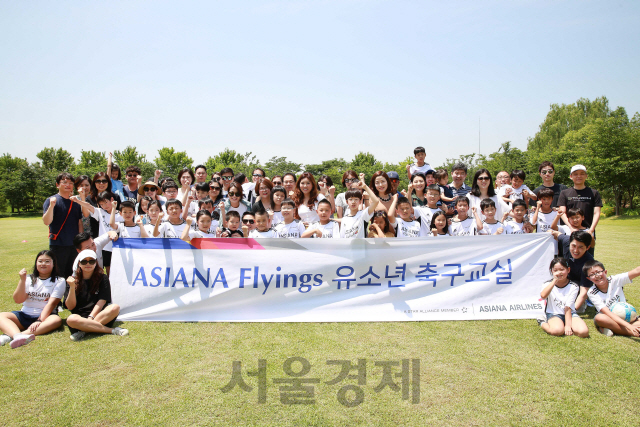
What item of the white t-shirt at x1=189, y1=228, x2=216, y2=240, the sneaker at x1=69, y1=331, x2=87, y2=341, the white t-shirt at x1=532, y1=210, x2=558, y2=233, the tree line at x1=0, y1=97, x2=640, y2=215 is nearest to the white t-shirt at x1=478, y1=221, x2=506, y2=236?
the white t-shirt at x1=532, y1=210, x2=558, y2=233

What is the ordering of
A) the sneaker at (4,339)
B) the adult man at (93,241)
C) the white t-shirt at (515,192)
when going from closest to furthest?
1. the sneaker at (4,339)
2. the adult man at (93,241)
3. the white t-shirt at (515,192)

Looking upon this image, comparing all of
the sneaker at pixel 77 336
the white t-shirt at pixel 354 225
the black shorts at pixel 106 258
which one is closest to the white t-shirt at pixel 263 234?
the white t-shirt at pixel 354 225

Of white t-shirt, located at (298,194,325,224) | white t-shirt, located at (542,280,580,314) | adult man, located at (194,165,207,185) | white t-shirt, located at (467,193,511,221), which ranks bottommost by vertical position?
white t-shirt, located at (542,280,580,314)

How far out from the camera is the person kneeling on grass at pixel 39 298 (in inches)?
190

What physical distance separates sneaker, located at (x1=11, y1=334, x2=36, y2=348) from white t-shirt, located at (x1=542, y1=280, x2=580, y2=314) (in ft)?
21.7

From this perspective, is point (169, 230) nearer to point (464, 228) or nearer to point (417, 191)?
point (417, 191)

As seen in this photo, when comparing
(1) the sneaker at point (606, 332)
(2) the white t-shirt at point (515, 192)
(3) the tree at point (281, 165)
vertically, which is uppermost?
(3) the tree at point (281, 165)

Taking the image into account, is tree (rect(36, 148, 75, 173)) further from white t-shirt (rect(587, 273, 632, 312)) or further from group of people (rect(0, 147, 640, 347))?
white t-shirt (rect(587, 273, 632, 312))

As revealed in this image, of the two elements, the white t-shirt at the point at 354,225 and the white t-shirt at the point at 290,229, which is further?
the white t-shirt at the point at 290,229

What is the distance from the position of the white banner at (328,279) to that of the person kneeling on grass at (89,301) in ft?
1.10

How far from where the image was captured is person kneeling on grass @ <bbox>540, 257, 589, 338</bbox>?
4.80 metres

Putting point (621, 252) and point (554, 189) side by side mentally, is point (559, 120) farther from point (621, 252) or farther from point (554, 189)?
point (554, 189)

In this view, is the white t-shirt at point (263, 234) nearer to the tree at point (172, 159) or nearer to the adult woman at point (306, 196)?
the adult woman at point (306, 196)

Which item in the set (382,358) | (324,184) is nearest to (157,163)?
(324,184)
